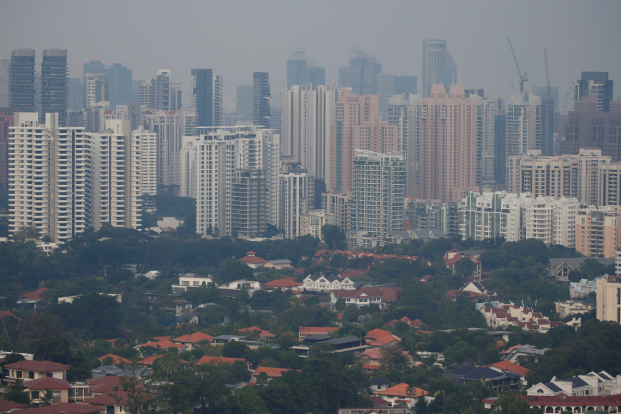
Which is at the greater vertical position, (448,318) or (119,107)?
(119,107)

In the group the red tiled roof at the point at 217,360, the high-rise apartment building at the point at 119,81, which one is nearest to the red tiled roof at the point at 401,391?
the red tiled roof at the point at 217,360

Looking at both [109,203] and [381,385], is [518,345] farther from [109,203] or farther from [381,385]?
[109,203]

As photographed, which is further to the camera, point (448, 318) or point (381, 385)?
point (448, 318)

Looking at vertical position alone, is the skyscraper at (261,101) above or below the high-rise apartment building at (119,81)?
below

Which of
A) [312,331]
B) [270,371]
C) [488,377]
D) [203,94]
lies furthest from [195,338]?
[203,94]

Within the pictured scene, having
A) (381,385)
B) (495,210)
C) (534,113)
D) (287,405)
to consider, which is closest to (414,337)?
(381,385)

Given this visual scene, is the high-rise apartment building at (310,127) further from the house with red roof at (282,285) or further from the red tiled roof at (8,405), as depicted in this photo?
the red tiled roof at (8,405)

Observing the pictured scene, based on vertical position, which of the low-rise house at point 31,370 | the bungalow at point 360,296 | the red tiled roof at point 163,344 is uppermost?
the low-rise house at point 31,370
